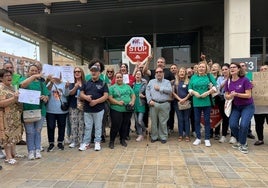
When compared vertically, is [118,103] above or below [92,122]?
above

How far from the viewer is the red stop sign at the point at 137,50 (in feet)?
24.2

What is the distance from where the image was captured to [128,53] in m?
7.43

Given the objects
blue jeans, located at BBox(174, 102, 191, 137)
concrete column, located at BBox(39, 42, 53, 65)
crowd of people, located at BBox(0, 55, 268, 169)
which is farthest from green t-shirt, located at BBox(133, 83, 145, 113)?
concrete column, located at BBox(39, 42, 53, 65)

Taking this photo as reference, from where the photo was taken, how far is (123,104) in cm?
664

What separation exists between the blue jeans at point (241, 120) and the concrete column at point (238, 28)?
462cm

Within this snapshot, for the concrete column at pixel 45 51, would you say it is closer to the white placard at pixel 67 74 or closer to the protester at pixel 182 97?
the white placard at pixel 67 74

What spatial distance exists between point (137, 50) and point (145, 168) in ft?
10.9

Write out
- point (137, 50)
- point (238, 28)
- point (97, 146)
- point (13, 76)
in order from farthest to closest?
point (238, 28) → point (137, 50) → point (13, 76) → point (97, 146)

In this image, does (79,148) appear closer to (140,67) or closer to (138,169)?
(138,169)

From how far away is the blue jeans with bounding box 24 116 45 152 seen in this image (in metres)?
5.63

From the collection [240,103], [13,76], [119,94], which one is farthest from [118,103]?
[240,103]

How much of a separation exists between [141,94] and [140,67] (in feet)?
2.22

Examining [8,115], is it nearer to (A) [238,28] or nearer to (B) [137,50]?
(B) [137,50]

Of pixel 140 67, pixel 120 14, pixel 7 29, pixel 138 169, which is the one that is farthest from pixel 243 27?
pixel 7 29
